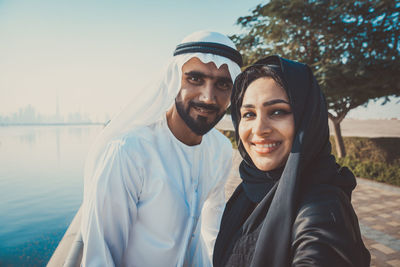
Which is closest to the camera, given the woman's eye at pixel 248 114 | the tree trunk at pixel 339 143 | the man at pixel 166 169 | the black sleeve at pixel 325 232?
the black sleeve at pixel 325 232

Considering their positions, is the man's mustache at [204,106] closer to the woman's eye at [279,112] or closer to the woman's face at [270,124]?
the woman's face at [270,124]

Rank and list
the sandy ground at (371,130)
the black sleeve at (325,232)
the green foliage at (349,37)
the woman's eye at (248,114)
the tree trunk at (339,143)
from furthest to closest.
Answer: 1. the sandy ground at (371,130)
2. the tree trunk at (339,143)
3. the green foliage at (349,37)
4. the woman's eye at (248,114)
5. the black sleeve at (325,232)

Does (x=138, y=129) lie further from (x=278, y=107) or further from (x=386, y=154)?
(x=386, y=154)

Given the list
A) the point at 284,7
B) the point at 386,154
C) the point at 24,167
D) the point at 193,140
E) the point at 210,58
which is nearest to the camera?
the point at 210,58

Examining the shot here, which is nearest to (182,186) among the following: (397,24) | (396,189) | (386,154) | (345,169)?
(345,169)

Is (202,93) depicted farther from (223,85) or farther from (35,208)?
(35,208)

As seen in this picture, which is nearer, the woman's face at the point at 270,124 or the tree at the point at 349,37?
the woman's face at the point at 270,124

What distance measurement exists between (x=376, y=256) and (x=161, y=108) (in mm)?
3812

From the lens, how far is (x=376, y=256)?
3520mm

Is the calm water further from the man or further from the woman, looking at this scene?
the woman

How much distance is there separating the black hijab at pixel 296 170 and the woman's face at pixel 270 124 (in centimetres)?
5

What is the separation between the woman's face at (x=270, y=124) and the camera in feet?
4.25

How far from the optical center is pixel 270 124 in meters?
1.32

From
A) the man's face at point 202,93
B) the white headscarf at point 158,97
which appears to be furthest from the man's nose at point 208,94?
the white headscarf at point 158,97
